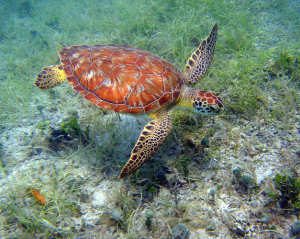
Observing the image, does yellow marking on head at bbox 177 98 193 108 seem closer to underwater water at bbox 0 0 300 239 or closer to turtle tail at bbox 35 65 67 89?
underwater water at bbox 0 0 300 239

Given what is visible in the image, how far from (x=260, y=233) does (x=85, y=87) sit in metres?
2.74

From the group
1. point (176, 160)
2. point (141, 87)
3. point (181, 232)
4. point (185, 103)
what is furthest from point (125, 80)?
point (181, 232)

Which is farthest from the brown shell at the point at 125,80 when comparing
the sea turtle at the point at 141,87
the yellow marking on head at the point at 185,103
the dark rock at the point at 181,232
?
the dark rock at the point at 181,232

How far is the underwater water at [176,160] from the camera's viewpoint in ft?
7.98

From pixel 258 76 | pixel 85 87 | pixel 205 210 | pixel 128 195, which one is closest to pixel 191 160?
pixel 205 210

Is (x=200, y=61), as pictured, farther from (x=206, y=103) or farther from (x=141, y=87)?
(x=141, y=87)

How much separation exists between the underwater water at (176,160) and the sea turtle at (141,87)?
39 cm

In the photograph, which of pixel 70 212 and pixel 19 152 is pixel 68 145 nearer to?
pixel 19 152

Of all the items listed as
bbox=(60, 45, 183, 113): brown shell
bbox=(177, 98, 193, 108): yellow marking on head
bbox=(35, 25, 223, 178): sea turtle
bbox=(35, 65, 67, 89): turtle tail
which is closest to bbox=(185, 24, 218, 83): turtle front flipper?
bbox=(35, 25, 223, 178): sea turtle

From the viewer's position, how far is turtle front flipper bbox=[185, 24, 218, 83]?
11.6 ft

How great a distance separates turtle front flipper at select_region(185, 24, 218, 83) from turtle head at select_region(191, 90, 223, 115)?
0.57 metres

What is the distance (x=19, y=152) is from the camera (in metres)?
3.62

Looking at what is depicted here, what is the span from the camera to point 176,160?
2955 millimetres

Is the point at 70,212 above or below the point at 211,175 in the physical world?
below
